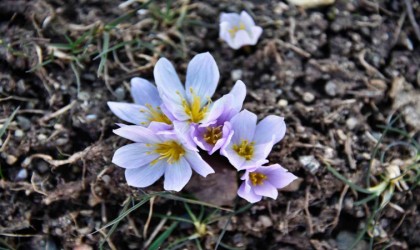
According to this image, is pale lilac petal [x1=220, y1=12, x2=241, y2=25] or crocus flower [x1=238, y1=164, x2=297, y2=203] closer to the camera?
crocus flower [x1=238, y1=164, x2=297, y2=203]

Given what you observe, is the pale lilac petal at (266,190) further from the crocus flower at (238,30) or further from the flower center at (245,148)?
the crocus flower at (238,30)

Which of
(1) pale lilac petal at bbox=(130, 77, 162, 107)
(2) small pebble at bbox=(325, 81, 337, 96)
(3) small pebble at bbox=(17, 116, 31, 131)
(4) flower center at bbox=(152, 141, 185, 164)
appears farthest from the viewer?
(2) small pebble at bbox=(325, 81, 337, 96)

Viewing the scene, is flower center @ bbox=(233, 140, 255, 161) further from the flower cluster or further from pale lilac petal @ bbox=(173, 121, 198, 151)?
pale lilac petal @ bbox=(173, 121, 198, 151)

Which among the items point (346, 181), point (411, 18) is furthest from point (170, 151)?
point (411, 18)

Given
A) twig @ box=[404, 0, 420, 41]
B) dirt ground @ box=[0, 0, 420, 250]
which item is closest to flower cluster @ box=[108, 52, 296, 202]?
dirt ground @ box=[0, 0, 420, 250]

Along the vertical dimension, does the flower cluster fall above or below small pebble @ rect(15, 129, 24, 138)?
above

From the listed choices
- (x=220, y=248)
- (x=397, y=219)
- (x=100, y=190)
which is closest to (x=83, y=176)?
(x=100, y=190)

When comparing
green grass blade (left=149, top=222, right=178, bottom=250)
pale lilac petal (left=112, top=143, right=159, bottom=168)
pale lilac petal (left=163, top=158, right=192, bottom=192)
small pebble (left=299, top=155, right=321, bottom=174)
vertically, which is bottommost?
green grass blade (left=149, top=222, right=178, bottom=250)

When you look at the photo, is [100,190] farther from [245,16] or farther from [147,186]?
[245,16]
